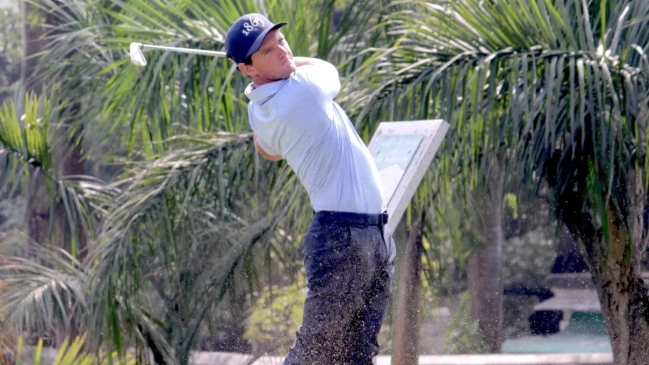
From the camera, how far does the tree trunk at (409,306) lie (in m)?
7.03

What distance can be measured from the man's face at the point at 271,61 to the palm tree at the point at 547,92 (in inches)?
57.3

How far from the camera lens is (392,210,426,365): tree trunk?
23.1 feet

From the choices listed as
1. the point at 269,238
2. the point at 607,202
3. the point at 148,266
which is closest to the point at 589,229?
the point at 607,202

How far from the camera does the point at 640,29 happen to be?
17.1ft

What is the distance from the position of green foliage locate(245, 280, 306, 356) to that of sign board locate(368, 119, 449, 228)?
13.6ft

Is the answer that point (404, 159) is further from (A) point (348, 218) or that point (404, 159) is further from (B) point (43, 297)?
(B) point (43, 297)

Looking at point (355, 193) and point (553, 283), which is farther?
point (553, 283)

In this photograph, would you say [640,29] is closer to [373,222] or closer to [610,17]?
[610,17]

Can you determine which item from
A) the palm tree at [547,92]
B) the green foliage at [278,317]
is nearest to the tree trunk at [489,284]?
the green foliage at [278,317]

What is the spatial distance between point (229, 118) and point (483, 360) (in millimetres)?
3326

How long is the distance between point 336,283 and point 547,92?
158 centimetres

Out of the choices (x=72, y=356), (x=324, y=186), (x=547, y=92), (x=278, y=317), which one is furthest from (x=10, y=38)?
(x=324, y=186)

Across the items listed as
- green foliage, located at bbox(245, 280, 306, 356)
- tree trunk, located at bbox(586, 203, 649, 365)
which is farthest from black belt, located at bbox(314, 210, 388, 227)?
green foliage, located at bbox(245, 280, 306, 356)

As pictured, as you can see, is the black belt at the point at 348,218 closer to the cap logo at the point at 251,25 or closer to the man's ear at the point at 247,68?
the man's ear at the point at 247,68
